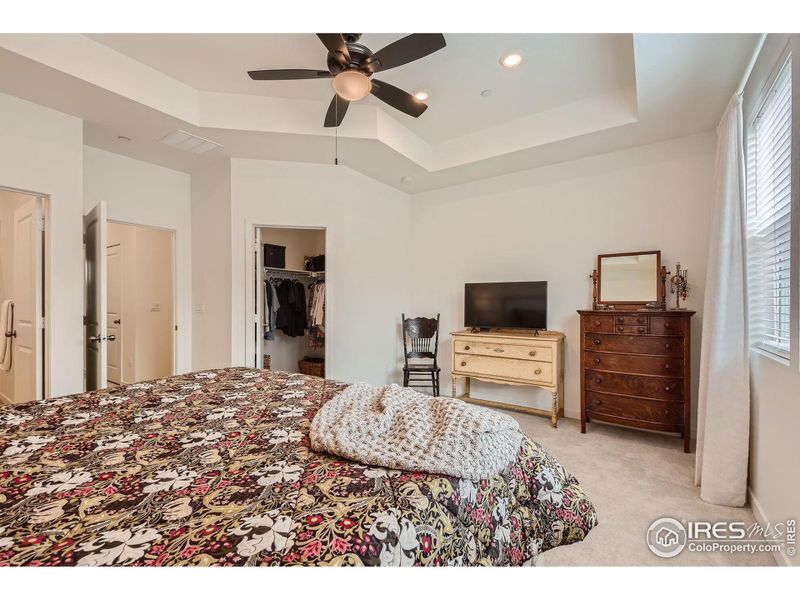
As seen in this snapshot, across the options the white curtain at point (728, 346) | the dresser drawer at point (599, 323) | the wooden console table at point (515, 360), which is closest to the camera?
the white curtain at point (728, 346)

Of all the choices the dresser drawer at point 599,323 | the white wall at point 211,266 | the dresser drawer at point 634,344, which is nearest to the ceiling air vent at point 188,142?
the white wall at point 211,266

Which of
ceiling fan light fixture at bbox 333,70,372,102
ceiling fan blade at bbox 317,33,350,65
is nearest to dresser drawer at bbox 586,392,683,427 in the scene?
ceiling fan light fixture at bbox 333,70,372,102

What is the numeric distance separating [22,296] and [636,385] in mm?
4864

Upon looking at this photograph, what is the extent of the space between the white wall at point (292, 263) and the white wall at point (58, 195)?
2055 mm

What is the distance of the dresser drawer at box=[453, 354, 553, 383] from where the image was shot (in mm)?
3199

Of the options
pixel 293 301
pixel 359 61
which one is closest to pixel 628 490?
pixel 359 61

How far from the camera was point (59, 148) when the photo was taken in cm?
256

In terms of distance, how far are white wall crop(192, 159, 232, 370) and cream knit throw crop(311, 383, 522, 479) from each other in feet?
8.63

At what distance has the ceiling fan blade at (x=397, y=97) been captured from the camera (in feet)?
6.86

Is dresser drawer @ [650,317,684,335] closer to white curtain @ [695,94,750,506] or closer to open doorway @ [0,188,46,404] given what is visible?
white curtain @ [695,94,750,506]

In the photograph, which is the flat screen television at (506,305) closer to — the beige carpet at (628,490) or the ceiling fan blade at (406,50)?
the beige carpet at (628,490)
